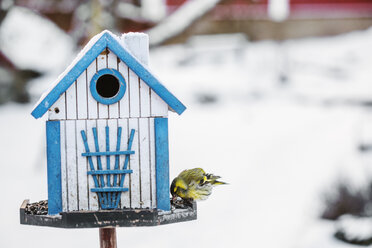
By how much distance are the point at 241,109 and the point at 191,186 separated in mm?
9120

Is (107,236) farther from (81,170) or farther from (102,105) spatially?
(102,105)

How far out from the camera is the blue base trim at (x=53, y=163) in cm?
254

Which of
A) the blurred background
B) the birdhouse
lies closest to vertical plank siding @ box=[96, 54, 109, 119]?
the birdhouse

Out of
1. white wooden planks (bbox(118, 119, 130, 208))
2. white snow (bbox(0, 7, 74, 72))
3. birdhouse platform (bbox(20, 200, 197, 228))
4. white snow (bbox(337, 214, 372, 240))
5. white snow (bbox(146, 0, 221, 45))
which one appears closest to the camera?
birdhouse platform (bbox(20, 200, 197, 228))

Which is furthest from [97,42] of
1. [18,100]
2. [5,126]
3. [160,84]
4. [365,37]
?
[365,37]

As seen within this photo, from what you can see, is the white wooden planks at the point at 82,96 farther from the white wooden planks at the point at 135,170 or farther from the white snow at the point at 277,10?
the white snow at the point at 277,10

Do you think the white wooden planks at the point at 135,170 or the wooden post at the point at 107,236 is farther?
the wooden post at the point at 107,236

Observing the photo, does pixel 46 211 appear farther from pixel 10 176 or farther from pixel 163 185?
pixel 10 176

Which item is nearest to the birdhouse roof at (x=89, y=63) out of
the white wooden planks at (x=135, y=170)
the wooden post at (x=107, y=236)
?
the white wooden planks at (x=135, y=170)

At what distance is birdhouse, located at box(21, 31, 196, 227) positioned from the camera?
255cm

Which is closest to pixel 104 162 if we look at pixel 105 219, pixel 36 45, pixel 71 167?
pixel 71 167

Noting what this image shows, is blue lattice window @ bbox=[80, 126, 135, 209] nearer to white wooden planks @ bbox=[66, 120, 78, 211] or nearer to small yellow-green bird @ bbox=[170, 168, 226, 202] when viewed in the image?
white wooden planks @ bbox=[66, 120, 78, 211]

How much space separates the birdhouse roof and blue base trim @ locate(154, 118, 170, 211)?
0.46 feet

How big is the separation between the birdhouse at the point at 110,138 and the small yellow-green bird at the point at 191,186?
260 millimetres
